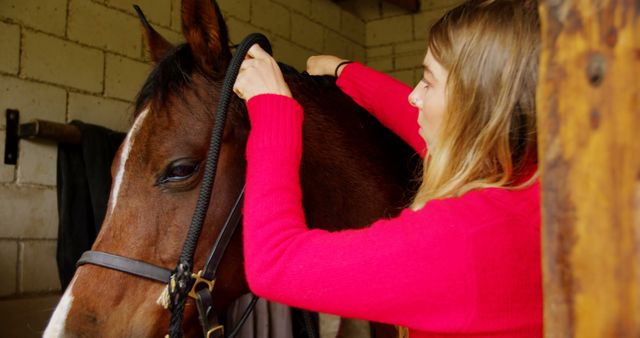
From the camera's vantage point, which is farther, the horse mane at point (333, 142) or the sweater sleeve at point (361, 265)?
the horse mane at point (333, 142)

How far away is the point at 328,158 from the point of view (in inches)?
51.6

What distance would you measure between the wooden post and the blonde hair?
258 mm

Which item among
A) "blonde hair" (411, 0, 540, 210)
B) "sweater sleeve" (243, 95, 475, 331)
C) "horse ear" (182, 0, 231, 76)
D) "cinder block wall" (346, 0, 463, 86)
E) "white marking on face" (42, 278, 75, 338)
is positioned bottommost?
"white marking on face" (42, 278, 75, 338)

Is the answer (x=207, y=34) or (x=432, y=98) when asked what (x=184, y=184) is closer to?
(x=207, y=34)

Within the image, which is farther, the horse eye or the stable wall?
the stable wall

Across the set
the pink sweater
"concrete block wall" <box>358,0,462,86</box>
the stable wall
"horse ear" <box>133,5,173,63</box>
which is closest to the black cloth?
the stable wall

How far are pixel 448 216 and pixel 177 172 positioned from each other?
595mm

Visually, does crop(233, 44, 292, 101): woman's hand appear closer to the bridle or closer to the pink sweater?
the bridle

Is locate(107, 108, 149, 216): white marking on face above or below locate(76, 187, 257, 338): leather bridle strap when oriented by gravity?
above

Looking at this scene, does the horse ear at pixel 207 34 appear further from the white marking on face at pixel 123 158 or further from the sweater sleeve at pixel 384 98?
the sweater sleeve at pixel 384 98

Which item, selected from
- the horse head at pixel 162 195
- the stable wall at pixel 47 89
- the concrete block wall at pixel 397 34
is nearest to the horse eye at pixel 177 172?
the horse head at pixel 162 195

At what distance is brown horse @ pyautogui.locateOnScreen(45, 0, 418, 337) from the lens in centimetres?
105

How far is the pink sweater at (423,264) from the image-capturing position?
2.21 feet

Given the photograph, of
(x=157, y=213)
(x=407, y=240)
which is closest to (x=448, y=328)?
(x=407, y=240)
